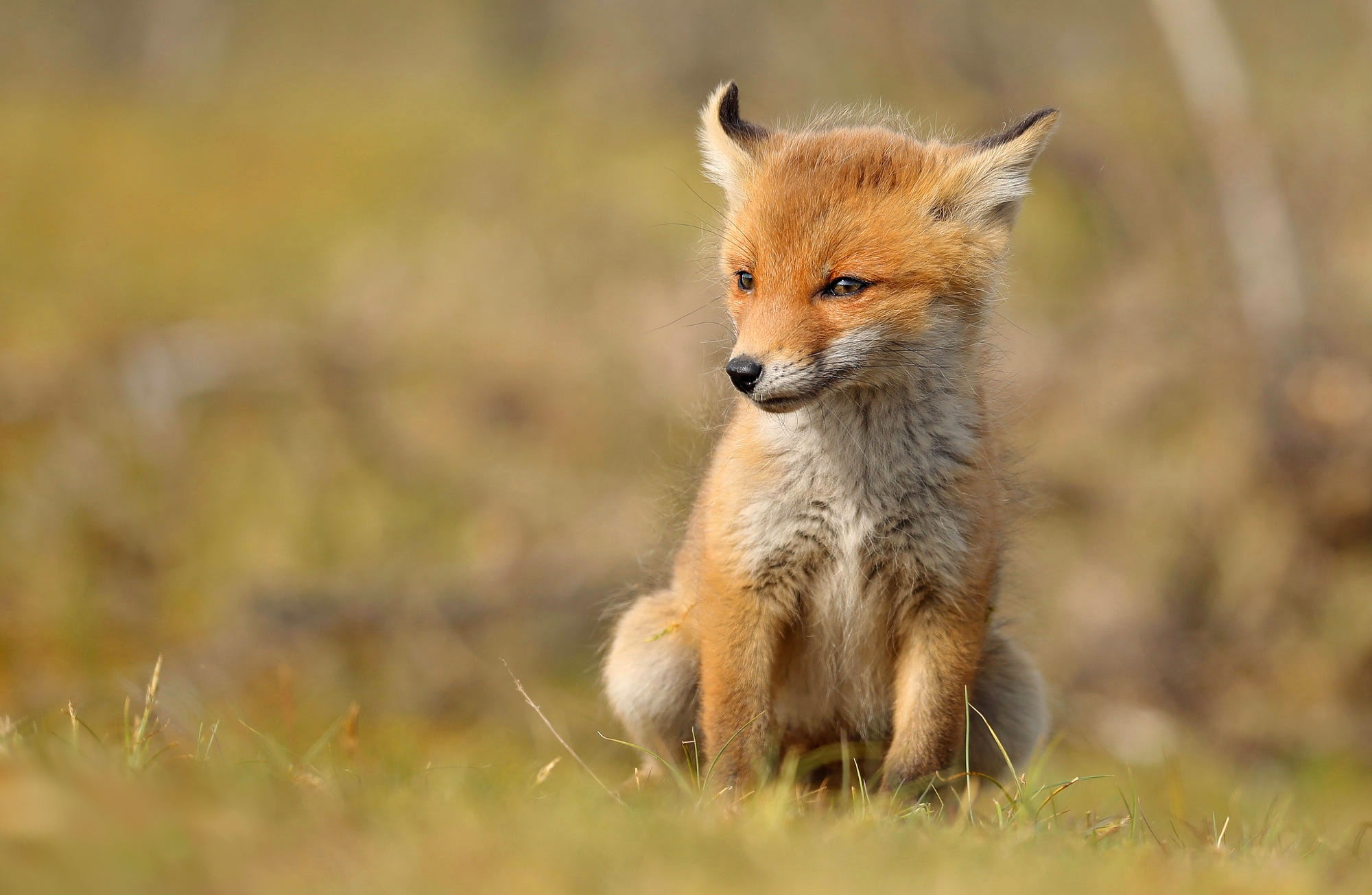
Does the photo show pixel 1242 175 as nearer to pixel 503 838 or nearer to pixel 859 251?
pixel 859 251

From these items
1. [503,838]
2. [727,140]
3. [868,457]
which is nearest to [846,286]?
[868,457]

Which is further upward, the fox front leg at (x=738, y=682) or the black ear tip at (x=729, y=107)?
the black ear tip at (x=729, y=107)

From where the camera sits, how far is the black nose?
3.74m

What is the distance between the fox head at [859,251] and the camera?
3881 millimetres

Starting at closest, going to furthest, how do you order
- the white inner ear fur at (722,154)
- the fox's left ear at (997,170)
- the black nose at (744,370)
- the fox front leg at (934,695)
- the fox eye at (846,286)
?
1. the black nose at (744,370)
2. the fox eye at (846,286)
3. the fox front leg at (934,695)
4. the fox's left ear at (997,170)
5. the white inner ear fur at (722,154)

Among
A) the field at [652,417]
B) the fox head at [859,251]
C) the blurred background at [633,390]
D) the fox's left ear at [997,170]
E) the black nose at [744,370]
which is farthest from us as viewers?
the blurred background at [633,390]

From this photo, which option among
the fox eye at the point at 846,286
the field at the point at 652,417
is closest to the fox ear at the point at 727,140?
the field at the point at 652,417

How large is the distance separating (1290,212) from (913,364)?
685 cm

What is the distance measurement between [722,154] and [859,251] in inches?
36.4

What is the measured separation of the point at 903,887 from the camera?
7.05ft

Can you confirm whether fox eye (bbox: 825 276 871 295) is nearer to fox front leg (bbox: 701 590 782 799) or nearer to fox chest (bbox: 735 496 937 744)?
fox chest (bbox: 735 496 937 744)

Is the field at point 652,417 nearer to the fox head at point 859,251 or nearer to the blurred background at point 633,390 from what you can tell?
the blurred background at point 633,390

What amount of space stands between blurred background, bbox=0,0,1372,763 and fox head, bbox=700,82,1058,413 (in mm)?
1429

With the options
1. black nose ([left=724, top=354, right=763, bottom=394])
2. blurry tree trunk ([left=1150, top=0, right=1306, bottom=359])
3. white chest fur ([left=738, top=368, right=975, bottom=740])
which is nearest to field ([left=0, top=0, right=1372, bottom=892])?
blurry tree trunk ([left=1150, top=0, right=1306, bottom=359])
